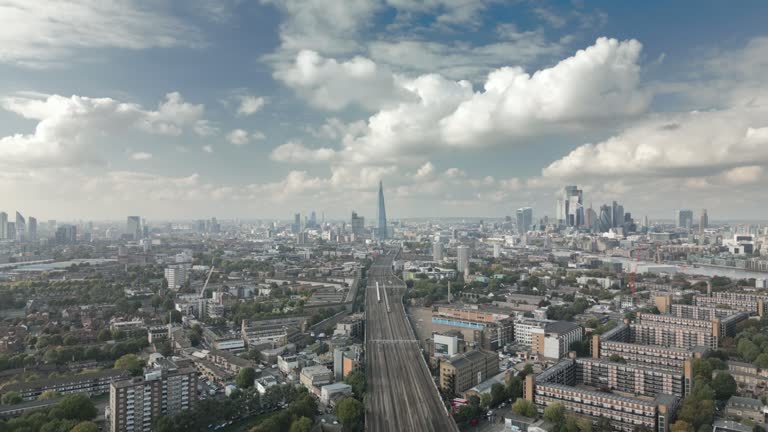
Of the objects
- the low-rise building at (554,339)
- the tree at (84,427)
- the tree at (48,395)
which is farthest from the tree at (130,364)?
the low-rise building at (554,339)

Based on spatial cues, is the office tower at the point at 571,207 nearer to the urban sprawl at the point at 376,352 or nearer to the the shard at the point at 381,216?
the the shard at the point at 381,216

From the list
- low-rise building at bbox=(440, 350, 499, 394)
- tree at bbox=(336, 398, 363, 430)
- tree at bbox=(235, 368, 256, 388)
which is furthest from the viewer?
tree at bbox=(235, 368, 256, 388)

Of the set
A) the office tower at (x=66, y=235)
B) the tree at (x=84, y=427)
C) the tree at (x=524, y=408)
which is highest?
the office tower at (x=66, y=235)

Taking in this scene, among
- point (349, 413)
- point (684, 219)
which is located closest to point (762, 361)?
point (349, 413)

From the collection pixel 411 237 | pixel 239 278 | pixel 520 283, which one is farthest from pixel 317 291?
pixel 411 237

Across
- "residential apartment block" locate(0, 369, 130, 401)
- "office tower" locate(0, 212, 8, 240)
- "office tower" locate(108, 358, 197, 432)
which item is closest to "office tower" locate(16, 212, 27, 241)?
"office tower" locate(0, 212, 8, 240)

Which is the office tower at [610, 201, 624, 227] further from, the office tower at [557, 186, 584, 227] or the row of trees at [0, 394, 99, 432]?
the row of trees at [0, 394, 99, 432]

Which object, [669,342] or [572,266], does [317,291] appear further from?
[572,266]
